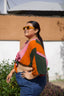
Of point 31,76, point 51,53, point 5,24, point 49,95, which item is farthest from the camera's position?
point 51,53

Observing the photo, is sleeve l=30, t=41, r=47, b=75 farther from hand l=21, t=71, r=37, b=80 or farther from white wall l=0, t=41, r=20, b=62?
white wall l=0, t=41, r=20, b=62

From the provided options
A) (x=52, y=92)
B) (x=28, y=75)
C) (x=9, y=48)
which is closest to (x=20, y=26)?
(x=9, y=48)

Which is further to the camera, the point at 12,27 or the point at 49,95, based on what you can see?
the point at 12,27

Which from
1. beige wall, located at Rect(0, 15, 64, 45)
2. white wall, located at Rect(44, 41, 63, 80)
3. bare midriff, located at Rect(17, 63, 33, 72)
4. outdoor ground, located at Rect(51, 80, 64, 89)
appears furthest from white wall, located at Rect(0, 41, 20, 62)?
bare midriff, located at Rect(17, 63, 33, 72)

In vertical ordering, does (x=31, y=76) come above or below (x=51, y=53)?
above

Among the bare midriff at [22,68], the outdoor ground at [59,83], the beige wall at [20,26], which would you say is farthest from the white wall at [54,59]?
the bare midriff at [22,68]

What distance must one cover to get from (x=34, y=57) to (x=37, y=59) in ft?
0.17

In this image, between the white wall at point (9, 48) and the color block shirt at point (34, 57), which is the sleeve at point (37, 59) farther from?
the white wall at point (9, 48)

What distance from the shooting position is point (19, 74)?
241 centimetres

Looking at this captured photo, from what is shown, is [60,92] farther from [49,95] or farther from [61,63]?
[61,63]

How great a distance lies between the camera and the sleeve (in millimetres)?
2197

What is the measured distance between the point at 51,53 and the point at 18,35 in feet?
6.05

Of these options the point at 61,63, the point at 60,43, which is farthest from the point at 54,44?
the point at 61,63

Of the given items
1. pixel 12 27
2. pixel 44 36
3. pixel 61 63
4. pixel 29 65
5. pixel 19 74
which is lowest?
pixel 61 63
